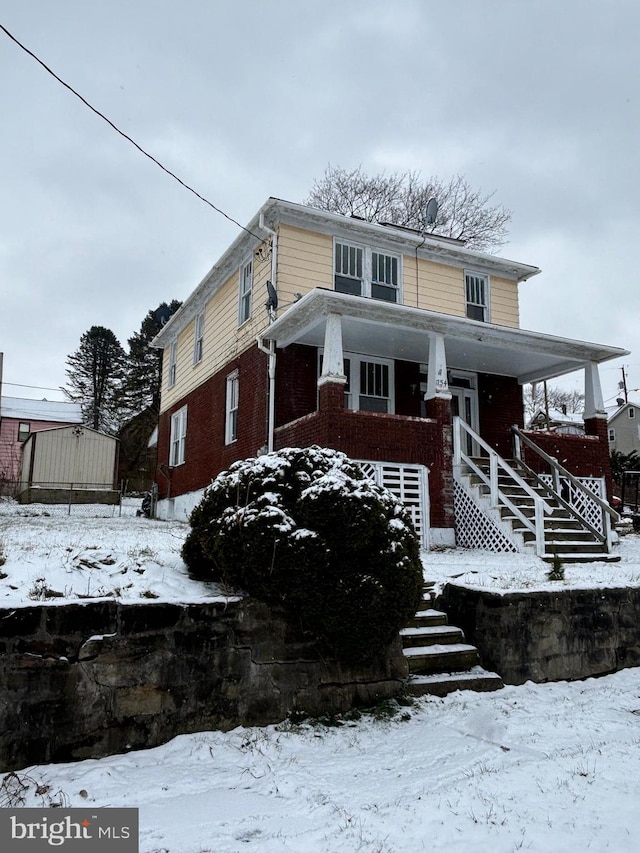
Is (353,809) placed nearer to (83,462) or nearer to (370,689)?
(370,689)

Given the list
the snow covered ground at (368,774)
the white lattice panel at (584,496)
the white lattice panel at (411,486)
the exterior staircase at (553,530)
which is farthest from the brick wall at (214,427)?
the snow covered ground at (368,774)

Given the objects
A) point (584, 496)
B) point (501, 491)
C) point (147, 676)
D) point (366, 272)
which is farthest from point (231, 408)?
point (147, 676)

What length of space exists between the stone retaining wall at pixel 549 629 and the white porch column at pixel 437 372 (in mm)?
5847

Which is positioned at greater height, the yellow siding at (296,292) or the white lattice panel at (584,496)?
the yellow siding at (296,292)

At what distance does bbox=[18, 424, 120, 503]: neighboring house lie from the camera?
68.3 ft

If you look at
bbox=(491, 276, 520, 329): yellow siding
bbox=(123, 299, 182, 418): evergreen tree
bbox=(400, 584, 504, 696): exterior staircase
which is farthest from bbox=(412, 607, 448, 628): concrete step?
bbox=(123, 299, 182, 418): evergreen tree

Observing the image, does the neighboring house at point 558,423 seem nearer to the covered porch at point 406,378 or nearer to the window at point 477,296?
the window at point 477,296

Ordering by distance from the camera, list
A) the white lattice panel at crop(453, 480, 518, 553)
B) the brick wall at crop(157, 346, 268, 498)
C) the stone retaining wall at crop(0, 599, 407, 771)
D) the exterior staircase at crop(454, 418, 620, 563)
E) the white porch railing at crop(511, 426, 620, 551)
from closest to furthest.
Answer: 1. the stone retaining wall at crop(0, 599, 407, 771)
2. the exterior staircase at crop(454, 418, 620, 563)
3. the white lattice panel at crop(453, 480, 518, 553)
4. the white porch railing at crop(511, 426, 620, 551)
5. the brick wall at crop(157, 346, 268, 498)

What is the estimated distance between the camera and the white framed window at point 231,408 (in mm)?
14805

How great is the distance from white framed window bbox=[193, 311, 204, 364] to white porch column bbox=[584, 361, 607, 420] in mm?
9830

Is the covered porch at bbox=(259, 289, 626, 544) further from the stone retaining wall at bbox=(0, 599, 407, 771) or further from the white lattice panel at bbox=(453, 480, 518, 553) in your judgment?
the stone retaining wall at bbox=(0, 599, 407, 771)

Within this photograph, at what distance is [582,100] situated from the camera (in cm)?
1114

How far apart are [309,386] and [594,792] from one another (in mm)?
10243

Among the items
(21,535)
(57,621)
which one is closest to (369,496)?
(57,621)
